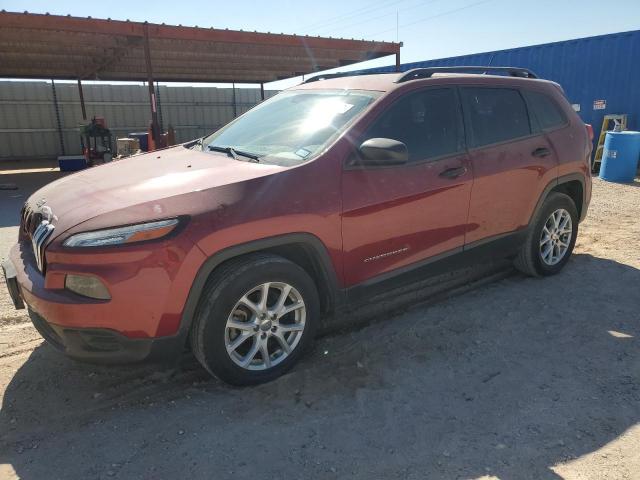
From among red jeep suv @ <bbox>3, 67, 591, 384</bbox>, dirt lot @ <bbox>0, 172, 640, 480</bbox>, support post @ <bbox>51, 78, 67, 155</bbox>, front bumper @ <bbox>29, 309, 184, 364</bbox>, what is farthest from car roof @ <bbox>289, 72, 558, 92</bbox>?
support post @ <bbox>51, 78, 67, 155</bbox>

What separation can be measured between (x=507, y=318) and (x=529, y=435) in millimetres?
1421

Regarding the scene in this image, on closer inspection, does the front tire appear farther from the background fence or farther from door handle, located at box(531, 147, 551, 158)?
the background fence

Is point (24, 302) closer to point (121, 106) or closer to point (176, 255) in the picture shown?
point (176, 255)

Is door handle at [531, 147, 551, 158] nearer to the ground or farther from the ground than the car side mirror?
nearer to the ground

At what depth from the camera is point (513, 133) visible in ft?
13.3

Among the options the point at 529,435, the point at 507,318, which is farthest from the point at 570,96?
the point at 529,435

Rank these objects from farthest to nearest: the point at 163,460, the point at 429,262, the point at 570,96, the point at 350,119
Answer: the point at 570,96, the point at 429,262, the point at 350,119, the point at 163,460

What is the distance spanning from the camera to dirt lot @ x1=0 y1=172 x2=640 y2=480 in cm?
230

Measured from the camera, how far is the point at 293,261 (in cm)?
305

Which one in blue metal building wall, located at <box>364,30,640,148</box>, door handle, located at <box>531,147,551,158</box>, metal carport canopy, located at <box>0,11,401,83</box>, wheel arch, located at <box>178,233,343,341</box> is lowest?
wheel arch, located at <box>178,233,343,341</box>

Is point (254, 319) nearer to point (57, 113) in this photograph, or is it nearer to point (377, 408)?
point (377, 408)

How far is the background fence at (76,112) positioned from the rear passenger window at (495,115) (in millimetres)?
18022

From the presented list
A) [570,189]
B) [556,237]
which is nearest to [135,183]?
[556,237]

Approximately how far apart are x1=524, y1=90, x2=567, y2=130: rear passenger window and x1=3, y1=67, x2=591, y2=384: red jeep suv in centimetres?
3
